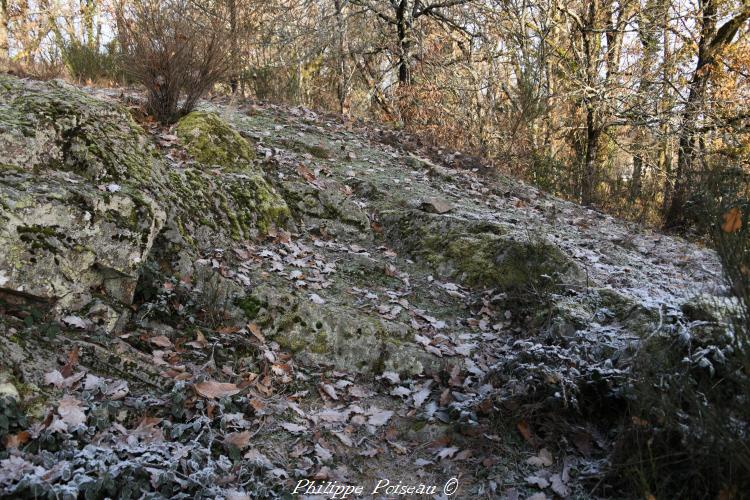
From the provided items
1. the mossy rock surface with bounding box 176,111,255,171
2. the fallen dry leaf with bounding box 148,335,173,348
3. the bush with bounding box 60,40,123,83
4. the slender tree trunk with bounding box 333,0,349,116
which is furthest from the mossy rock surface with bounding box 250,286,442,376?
the slender tree trunk with bounding box 333,0,349,116

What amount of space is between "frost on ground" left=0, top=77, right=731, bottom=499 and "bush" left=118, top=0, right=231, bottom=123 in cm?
77

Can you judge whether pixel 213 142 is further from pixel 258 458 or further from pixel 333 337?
pixel 258 458

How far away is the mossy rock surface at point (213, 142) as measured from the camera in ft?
18.4

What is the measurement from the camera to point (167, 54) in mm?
6074

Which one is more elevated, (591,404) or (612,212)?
(612,212)

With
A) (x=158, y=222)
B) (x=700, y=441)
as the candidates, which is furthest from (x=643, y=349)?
(x=158, y=222)

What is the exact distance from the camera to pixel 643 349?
120 inches

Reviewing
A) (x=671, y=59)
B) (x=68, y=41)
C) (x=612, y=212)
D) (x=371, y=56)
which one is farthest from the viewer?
(x=371, y=56)

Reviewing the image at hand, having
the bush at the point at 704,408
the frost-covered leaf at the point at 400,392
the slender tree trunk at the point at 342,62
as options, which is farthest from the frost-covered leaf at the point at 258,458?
the slender tree trunk at the point at 342,62

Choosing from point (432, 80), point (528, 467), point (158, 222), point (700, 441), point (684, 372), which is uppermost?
point (432, 80)

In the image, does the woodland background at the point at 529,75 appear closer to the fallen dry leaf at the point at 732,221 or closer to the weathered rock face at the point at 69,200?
the weathered rock face at the point at 69,200

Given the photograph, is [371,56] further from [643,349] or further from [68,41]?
[643,349]

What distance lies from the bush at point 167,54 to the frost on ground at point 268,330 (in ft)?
2.52

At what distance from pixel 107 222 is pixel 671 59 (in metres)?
11.9
